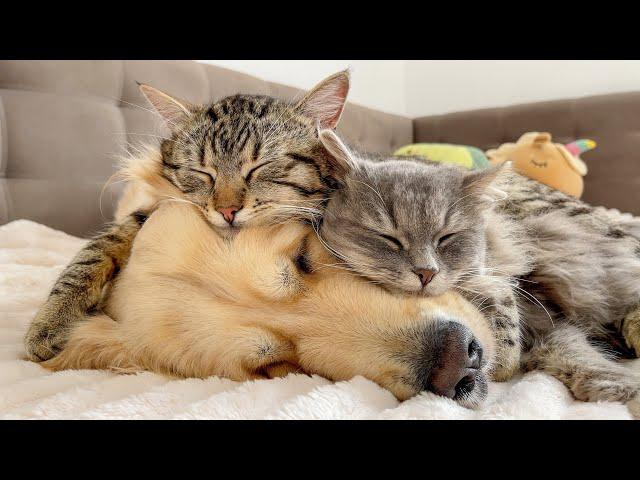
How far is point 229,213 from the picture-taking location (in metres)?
1.28

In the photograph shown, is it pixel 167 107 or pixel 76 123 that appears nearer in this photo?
pixel 167 107

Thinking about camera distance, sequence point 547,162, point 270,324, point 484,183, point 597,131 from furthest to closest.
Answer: point 597,131, point 547,162, point 484,183, point 270,324

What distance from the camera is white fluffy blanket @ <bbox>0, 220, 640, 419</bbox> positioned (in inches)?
32.2

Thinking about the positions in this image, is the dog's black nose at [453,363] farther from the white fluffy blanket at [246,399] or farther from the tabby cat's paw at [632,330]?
the tabby cat's paw at [632,330]

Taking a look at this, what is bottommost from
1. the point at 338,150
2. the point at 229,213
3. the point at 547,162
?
the point at 547,162

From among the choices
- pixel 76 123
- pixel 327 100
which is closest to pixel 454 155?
pixel 327 100

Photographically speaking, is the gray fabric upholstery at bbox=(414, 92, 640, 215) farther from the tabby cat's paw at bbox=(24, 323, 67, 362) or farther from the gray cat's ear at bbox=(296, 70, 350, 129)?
the tabby cat's paw at bbox=(24, 323, 67, 362)

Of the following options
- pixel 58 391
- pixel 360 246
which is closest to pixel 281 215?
pixel 360 246

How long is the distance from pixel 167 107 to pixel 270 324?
3.23ft

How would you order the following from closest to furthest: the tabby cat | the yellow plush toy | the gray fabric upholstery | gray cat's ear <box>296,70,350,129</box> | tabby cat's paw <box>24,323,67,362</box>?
1. tabby cat's paw <box>24,323,67,362</box>
2. the tabby cat
3. gray cat's ear <box>296,70,350,129</box>
4. the yellow plush toy
5. the gray fabric upholstery

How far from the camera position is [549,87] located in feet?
15.0

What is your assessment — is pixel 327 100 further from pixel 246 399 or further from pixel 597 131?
pixel 597 131

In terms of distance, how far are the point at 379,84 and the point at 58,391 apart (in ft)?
14.9

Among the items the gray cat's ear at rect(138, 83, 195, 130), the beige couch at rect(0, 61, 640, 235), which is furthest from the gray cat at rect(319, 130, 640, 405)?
the beige couch at rect(0, 61, 640, 235)
